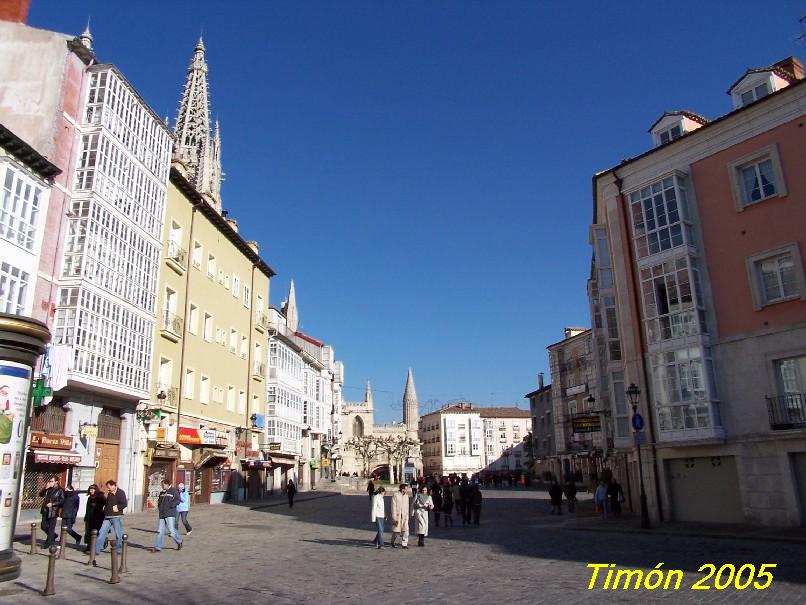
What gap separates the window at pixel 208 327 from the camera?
123 feet

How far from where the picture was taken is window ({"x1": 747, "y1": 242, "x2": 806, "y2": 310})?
20.4 meters

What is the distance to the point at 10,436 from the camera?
36.7 feet

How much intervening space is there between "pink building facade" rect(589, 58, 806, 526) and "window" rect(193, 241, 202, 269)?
74.2ft

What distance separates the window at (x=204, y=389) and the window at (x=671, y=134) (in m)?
26.2

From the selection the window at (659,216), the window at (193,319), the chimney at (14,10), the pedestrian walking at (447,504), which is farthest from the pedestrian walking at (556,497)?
the chimney at (14,10)

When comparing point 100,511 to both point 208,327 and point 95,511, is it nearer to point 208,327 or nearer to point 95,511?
point 95,511

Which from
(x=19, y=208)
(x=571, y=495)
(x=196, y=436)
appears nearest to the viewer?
(x=19, y=208)

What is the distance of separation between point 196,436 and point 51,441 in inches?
436

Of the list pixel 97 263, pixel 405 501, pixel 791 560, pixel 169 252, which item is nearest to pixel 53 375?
pixel 97 263

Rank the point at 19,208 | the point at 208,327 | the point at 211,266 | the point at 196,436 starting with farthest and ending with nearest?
1. the point at 211,266
2. the point at 208,327
3. the point at 196,436
4. the point at 19,208

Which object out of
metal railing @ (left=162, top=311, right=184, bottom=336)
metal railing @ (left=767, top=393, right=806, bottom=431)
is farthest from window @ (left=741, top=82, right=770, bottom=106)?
metal railing @ (left=162, top=311, right=184, bottom=336)

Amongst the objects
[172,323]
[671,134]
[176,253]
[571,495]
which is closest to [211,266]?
[176,253]

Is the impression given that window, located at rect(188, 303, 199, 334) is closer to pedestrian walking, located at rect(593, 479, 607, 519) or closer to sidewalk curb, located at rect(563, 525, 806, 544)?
pedestrian walking, located at rect(593, 479, 607, 519)

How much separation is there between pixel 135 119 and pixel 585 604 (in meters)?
27.2
